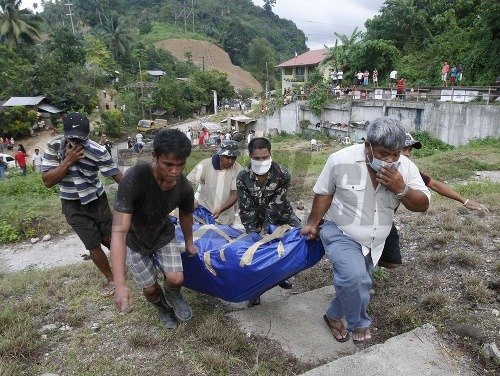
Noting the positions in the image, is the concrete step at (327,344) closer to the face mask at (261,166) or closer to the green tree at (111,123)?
the face mask at (261,166)

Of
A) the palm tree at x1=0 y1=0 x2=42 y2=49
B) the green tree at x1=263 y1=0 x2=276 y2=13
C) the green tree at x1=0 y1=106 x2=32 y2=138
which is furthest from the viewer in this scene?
the green tree at x1=263 y1=0 x2=276 y2=13

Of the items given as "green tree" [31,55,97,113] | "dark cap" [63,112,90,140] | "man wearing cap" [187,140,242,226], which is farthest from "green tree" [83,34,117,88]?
"dark cap" [63,112,90,140]

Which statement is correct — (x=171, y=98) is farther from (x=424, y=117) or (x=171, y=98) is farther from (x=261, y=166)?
(x=261, y=166)

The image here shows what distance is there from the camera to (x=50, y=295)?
332 centimetres

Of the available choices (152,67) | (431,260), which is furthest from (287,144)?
(152,67)

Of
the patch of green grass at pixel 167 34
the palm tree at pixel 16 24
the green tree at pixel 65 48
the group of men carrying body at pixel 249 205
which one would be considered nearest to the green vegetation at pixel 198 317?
the group of men carrying body at pixel 249 205

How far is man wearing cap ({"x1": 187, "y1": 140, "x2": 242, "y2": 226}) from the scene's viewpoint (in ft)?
11.7

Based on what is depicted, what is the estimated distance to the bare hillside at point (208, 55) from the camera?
6159 centimetres

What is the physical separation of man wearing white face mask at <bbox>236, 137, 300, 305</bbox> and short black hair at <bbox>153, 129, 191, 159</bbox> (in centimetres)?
94

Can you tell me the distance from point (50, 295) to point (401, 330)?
2979mm

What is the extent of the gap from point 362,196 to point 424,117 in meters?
16.3

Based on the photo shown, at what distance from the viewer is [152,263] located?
264cm

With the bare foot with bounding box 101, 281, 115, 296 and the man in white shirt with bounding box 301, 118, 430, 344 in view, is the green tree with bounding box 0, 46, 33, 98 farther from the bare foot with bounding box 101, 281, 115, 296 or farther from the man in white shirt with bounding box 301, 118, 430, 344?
the man in white shirt with bounding box 301, 118, 430, 344

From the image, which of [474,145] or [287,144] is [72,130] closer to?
[474,145]
